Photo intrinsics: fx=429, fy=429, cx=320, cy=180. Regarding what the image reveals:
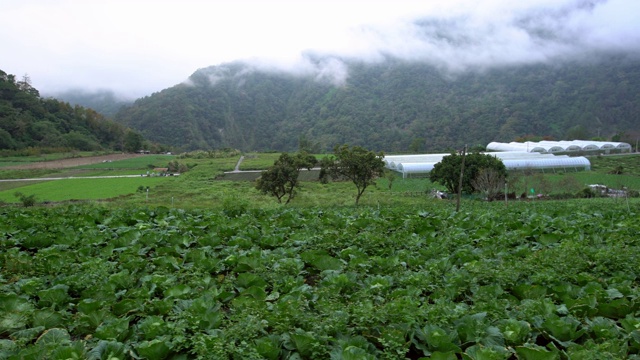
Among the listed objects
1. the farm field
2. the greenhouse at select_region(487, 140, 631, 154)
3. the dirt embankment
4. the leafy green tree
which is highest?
the leafy green tree

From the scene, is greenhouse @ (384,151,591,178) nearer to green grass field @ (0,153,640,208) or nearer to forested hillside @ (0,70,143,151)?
green grass field @ (0,153,640,208)

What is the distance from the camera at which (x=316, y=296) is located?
15.7ft

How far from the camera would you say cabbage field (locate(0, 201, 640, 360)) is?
12.3 feet

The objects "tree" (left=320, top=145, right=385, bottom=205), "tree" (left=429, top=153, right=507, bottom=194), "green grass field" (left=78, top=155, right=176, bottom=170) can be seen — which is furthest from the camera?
"green grass field" (left=78, top=155, right=176, bottom=170)

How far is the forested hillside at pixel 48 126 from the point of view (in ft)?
246

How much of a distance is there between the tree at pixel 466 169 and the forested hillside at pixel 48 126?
2754 inches

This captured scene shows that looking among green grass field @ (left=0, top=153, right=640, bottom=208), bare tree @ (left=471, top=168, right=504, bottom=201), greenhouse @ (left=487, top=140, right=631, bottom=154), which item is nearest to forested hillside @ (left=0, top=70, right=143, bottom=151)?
green grass field @ (left=0, top=153, right=640, bottom=208)

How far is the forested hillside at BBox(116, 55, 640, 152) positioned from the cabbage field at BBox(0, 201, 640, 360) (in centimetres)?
8546

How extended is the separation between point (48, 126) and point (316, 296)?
9150 cm

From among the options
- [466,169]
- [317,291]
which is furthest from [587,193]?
[317,291]

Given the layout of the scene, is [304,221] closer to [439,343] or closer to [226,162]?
[439,343]

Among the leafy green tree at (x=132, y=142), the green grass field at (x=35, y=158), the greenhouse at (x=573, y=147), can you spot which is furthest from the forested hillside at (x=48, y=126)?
the greenhouse at (x=573, y=147)

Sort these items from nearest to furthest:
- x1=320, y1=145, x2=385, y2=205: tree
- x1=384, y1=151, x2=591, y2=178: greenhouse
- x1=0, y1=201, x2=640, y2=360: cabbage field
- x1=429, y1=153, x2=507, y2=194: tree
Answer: x1=0, y1=201, x2=640, y2=360: cabbage field, x1=320, y1=145, x2=385, y2=205: tree, x1=429, y1=153, x2=507, y2=194: tree, x1=384, y1=151, x2=591, y2=178: greenhouse

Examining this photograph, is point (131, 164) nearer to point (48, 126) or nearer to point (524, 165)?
point (48, 126)
